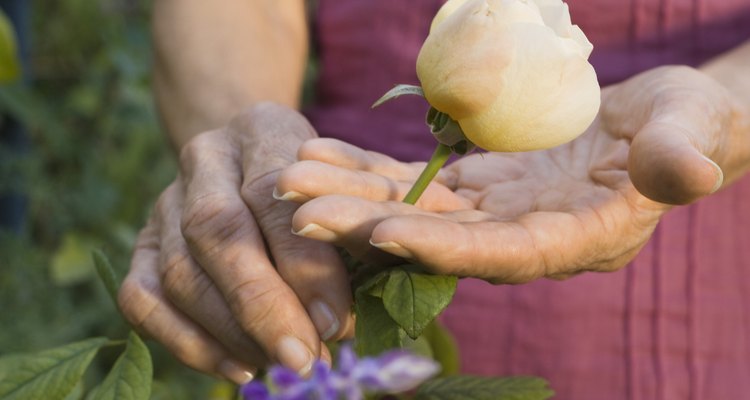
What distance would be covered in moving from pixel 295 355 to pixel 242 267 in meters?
0.07

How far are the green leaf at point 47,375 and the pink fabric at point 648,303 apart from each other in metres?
0.42

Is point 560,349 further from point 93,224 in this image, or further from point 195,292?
point 93,224

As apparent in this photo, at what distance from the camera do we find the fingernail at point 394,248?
50 centimetres

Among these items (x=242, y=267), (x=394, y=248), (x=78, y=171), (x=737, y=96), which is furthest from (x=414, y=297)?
(x=78, y=171)

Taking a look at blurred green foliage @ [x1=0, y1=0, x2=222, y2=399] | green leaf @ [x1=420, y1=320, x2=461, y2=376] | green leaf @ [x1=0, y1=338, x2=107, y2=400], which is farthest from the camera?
blurred green foliage @ [x1=0, y1=0, x2=222, y2=399]

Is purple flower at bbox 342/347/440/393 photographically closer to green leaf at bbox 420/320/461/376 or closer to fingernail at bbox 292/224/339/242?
fingernail at bbox 292/224/339/242

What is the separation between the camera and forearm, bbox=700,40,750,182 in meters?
0.74

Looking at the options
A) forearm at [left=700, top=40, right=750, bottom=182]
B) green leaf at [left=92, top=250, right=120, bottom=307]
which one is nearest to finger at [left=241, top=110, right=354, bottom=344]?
green leaf at [left=92, top=250, right=120, bottom=307]

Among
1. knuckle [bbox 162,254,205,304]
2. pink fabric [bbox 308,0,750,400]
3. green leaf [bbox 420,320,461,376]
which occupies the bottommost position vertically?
pink fabric [bbox 308,0,750,400]

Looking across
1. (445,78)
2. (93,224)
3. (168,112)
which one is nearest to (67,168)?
(93,224)

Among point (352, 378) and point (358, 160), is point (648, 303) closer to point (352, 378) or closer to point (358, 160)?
point (358, 160)

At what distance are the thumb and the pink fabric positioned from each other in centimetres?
36

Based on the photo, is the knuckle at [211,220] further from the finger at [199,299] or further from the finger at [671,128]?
the finger at [671,128]

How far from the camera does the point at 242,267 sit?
591mm
